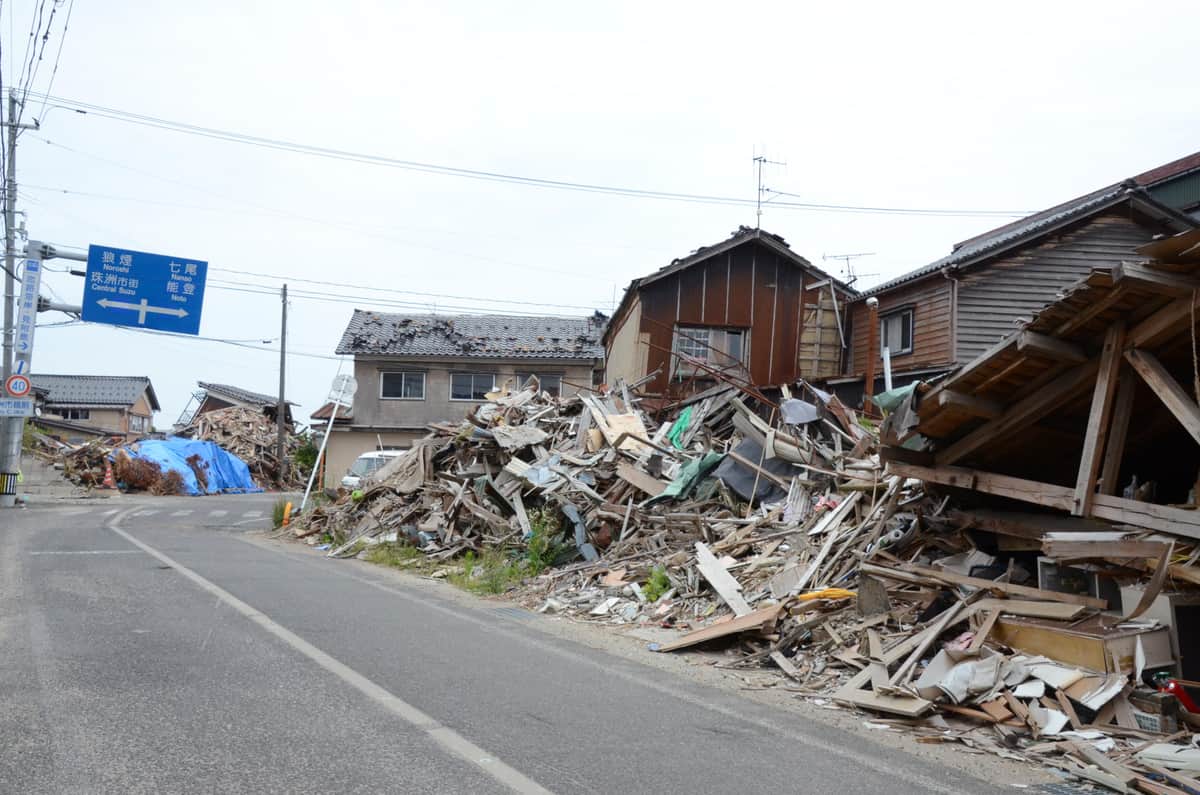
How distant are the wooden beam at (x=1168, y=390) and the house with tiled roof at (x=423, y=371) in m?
29.6

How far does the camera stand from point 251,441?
49.5m

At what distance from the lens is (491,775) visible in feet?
15.3

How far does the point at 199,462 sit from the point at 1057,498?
40.4 m

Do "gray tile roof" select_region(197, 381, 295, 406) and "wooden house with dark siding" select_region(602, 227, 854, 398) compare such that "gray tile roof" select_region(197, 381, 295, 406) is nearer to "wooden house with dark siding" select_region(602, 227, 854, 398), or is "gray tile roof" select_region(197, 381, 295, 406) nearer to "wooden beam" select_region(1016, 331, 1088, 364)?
"wooden house with dark siding" select_region(602, 227, 854, 398)

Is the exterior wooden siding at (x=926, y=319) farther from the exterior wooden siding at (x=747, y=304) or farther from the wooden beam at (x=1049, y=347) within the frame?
the wooden beam at (x=1049, y=347)

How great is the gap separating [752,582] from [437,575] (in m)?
6.11

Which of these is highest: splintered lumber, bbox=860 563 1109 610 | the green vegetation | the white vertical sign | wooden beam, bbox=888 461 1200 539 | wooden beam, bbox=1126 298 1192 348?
the white vertical sign

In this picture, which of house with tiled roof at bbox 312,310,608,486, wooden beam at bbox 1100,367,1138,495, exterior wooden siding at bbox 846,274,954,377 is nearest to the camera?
wooden beam at bbox 1100,367,1138,495

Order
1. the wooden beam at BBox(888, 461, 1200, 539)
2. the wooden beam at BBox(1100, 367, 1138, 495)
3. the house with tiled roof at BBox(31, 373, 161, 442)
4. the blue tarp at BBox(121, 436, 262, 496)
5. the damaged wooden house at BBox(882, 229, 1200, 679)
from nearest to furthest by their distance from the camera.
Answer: the damaged wooden house at BBox(882, 229, 1200, 679)
the wooden beam at BBox(888, 461, 1200, 539)
the wooden beam at BBox(1100, 367, 1138, 495)
the blue tarp at BBox(121, 436, 262, 496)
the house with tiled roof at BBox(31, 373, 161, 442)

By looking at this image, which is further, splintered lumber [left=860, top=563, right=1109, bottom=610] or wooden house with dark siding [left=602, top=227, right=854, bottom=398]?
wooden house with dark siding [left=602, top=227, right=854, bottom=398]

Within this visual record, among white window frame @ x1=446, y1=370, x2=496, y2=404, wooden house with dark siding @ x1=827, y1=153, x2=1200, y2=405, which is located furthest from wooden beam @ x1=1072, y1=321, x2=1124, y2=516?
white window frame @ x1=446, y1=370, x2=496, y2=404

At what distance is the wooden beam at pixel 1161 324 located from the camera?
6203 millimetres

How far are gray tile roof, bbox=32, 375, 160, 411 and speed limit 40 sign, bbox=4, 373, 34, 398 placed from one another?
3759 cm

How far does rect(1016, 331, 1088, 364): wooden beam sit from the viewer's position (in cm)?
688
